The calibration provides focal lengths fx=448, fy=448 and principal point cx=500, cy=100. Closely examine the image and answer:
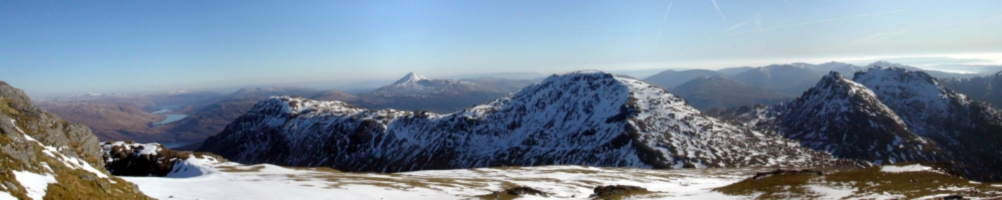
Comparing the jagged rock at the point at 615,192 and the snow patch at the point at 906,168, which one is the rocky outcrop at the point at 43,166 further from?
the snow patch at the point at 906,168

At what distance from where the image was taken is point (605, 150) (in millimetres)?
198500

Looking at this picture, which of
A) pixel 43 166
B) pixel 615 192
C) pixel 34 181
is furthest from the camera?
pixel 615 192

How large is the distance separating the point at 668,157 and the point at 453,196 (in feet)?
491

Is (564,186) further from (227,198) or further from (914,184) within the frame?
(227,198)

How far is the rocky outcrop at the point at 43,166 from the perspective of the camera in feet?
74.3

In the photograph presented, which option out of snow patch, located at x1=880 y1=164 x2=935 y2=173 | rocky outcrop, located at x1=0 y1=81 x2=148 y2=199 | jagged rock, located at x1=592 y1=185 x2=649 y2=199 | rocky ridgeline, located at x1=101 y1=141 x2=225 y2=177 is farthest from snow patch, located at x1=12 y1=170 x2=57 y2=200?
snow patch, located at x1=880 y1=164 x2=935 y2=173

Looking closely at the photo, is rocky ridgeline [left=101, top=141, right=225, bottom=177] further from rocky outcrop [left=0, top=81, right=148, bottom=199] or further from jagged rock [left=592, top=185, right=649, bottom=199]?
jagged rock [left=592, top=185, right=649, bottom=199]

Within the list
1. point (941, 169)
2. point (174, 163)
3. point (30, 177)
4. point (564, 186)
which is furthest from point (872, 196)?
point (174, 163)

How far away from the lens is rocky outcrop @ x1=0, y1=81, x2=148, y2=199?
891 inches

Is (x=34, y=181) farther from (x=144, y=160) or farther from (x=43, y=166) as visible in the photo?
(x=144, y=160)

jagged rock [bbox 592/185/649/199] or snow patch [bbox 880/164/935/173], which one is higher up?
snow patch [bbox 880/164/935/173]

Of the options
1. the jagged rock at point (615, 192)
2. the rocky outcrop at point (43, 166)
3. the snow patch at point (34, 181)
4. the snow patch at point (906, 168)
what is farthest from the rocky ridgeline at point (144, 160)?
the snow patch at point (906, 168)

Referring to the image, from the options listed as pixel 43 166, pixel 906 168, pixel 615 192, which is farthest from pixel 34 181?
pixel 906 168

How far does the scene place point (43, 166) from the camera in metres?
25.8
